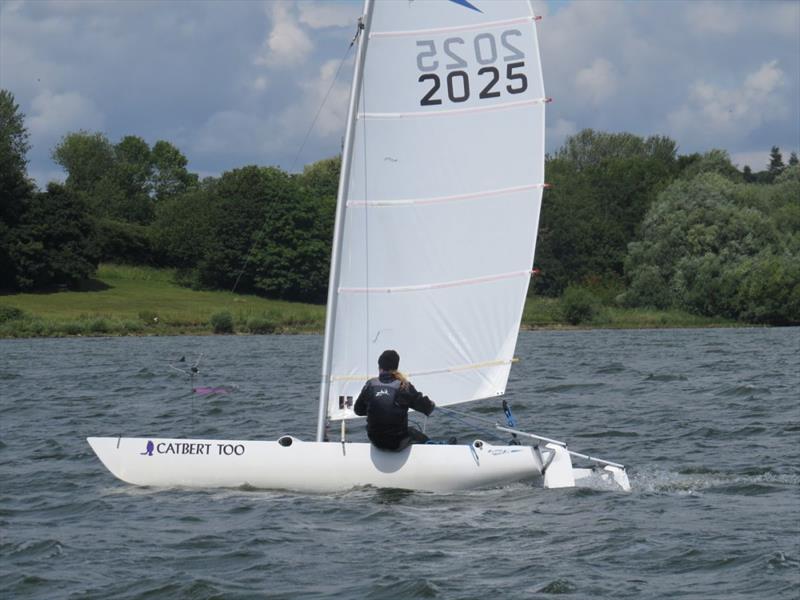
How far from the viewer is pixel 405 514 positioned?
1247 cm

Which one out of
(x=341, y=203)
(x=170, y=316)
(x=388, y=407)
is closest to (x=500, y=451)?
(x=388, y=407)

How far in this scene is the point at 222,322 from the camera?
53.8 m

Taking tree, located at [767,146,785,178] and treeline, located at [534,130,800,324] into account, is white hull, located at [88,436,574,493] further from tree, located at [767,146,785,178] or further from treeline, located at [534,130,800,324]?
tree, located at [767,146,785,178]

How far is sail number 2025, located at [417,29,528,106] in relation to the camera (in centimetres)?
1370

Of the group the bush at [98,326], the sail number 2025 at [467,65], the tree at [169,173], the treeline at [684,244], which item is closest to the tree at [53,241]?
the bush at [98,326]

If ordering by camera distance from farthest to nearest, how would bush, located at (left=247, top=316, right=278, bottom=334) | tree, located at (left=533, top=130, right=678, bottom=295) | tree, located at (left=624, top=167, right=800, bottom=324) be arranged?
1. tree, located at (left=533, top=130, right=678, bottom=295)
2. tree, located at (left=624, top=167, right=800, bottom=324)
3. bush, located at (left=247, top=316, right=278, bottom=334)

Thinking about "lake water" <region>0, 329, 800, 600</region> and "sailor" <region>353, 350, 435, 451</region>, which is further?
"sailor" <region>353, 350, 435, 451</region>

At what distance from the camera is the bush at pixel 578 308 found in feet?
188

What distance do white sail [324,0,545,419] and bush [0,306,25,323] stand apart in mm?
42382

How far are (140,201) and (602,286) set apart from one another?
1684 inches

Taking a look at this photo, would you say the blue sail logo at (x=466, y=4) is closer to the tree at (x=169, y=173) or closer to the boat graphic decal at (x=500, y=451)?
the boat graphic decal at (x=500, y=451)

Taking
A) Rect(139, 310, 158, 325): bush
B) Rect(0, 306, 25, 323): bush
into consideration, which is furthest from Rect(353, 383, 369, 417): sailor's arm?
Rect(0, 306, 25, 323): bush

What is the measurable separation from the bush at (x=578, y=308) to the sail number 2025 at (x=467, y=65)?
144 ft

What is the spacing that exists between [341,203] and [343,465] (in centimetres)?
266
